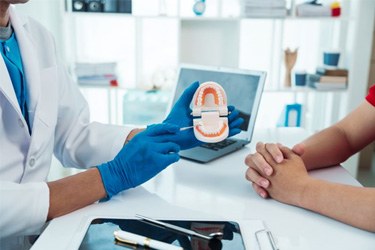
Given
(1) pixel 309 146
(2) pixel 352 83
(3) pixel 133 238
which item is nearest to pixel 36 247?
(3) pixel 133 238

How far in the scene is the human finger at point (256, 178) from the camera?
3.21 ft

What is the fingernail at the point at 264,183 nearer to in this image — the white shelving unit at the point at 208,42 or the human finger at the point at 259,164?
the human finger at the point at 259,164

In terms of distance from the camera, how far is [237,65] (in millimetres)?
2875

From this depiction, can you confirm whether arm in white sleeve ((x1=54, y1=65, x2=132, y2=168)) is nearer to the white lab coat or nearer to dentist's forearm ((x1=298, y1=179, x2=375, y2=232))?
the white lab coat

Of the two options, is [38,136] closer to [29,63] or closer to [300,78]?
[29,63]

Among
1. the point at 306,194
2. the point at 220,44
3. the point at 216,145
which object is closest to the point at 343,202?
the point at 306,194

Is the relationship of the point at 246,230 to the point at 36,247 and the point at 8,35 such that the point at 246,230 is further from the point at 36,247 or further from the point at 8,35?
the point at 8,35

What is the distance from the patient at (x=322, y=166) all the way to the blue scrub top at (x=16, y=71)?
25.0 inches

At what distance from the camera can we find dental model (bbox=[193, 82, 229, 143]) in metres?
0.99

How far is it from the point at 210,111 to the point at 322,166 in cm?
40

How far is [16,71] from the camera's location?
1.12 m

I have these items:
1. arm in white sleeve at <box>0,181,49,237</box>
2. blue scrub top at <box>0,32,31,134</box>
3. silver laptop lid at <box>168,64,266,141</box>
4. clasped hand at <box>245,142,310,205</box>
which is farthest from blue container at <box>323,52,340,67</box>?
arm in white sleeve at <box>0,181,49,237</box>

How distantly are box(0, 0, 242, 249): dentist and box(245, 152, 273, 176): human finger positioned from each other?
10 centimetres

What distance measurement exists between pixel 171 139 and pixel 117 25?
2132 mm
